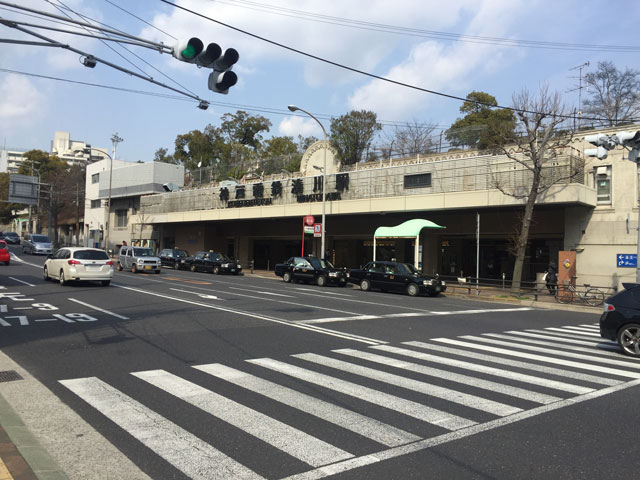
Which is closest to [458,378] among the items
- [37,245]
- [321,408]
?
[321,408]

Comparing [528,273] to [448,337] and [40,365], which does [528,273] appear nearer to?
[448,337]

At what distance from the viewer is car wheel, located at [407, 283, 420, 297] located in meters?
23.4

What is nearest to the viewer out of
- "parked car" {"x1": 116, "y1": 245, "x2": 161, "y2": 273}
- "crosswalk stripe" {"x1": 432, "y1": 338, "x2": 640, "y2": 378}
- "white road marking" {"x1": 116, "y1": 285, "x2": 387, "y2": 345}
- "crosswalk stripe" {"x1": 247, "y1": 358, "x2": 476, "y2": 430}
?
"crosswalk stripe" {"x1": 247, "y1": 358, "x2": 476, "y2": 430}

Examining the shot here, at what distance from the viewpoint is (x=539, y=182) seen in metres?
23.5

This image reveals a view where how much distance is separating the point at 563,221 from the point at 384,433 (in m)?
25.5

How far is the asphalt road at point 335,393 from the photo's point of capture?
14.6 ft

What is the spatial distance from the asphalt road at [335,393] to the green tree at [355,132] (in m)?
38.7

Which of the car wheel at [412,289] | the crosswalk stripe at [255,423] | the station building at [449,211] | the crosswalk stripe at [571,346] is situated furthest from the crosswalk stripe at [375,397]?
the station building at [449,211]

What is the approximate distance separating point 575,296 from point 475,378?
16010 millimetres

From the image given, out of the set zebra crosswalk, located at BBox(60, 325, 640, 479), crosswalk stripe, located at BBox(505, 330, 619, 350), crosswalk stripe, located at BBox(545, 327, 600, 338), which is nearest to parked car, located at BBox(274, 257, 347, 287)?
crosswalk stripe, located at BBox(545, 327, 600, 338)

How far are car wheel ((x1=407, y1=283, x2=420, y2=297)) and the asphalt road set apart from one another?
9.88m

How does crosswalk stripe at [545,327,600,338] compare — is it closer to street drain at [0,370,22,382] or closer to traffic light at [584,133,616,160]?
traffic light at [584,133,616,160]

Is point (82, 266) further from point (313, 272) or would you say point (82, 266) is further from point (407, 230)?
point (407, 230)

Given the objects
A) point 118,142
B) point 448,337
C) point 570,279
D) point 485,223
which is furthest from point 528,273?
point 118,142
